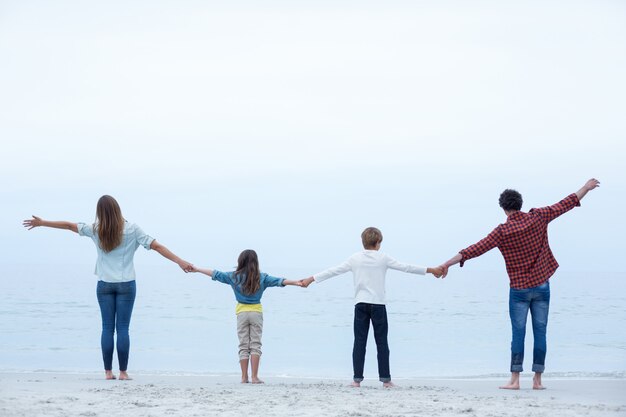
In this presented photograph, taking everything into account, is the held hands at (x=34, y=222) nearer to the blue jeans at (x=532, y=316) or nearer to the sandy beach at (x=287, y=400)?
the sandy beach at (x=287, y=400)

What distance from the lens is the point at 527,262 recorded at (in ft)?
24.0

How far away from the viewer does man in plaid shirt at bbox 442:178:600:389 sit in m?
7.31

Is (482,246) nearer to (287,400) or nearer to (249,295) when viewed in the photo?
(249,295)

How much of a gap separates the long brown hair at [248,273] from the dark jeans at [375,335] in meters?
1.08

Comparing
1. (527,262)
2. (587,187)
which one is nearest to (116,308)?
(527,262)

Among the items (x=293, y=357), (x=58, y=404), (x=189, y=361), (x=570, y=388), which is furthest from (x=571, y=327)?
(x=58, y=404)

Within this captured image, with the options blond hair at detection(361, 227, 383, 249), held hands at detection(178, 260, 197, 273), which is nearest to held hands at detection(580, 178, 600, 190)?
blond hair at detection(361, 227, 383, 249)

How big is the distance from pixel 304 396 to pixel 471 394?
1613 millimetres

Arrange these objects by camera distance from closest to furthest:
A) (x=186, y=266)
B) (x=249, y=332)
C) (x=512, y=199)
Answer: (x=512, y=199) < (x=249, y=332) < (x=186, y=266)

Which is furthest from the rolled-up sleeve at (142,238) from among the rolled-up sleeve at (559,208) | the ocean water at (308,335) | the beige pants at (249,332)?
the ocean water at (308,335)

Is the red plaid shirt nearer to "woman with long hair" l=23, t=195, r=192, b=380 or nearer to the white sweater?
the white sweater

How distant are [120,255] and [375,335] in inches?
106

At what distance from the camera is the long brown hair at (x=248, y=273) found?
783 centimetres

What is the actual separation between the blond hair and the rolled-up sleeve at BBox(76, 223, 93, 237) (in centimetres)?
278
